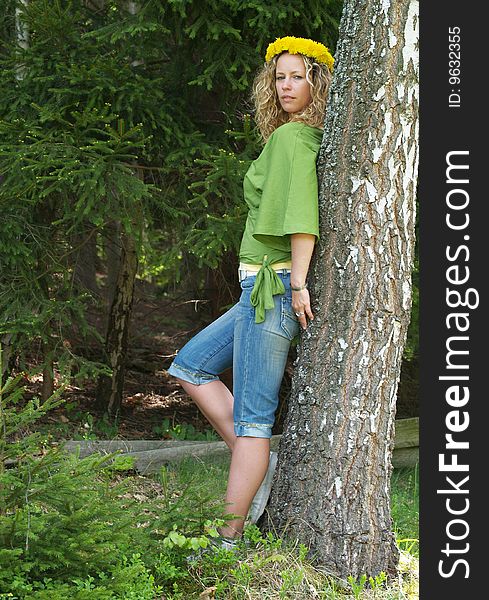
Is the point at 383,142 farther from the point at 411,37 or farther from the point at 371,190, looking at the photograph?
the point at 411,37

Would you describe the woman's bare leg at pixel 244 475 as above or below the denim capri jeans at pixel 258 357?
below

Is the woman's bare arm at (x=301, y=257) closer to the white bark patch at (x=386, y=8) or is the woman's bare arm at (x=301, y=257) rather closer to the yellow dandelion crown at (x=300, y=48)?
the yellow dandelion crown at (x=300, y=48)

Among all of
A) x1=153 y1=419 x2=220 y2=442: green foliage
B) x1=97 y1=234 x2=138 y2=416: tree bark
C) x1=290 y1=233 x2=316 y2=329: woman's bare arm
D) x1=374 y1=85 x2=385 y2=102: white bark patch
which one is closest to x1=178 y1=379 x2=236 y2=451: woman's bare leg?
x1=290 y1=233 x2=316 y2=329: woman's bare arm

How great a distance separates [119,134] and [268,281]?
7.99 ft

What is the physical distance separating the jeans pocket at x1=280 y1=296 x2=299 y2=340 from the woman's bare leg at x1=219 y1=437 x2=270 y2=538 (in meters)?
0.52

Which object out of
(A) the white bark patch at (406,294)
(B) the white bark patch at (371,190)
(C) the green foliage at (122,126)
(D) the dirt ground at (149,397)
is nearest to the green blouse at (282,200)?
(B) the white bark patch at (371,190)

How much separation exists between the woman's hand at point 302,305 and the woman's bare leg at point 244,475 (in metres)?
0.59

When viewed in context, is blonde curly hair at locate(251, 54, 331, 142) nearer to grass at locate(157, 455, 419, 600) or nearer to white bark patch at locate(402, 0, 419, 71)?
white bark patch at locate(402, 0, 419, 71)

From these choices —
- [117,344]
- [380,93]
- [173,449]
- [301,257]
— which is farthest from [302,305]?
[117,344]

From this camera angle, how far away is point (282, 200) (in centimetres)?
387

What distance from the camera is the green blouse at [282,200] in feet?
12.5

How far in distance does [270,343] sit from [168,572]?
1104mm

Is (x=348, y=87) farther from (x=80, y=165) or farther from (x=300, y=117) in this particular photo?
(x=80, y=165)

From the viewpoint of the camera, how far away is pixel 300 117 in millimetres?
4090
